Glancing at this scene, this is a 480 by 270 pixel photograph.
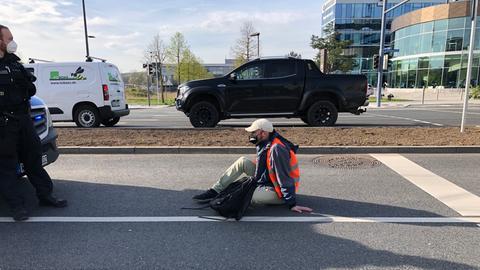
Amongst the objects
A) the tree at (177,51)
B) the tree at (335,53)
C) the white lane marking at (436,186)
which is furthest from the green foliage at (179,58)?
the white lane marking at (436,186)

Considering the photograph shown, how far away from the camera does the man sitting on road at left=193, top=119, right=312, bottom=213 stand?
13.4 feet

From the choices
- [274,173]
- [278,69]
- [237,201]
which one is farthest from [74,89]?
[274,173]

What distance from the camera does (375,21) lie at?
215ft

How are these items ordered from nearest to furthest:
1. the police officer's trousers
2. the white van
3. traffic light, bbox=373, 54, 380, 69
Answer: the police officer's trousers < the white van < traffic light, bbox=373, 54, 380, 69

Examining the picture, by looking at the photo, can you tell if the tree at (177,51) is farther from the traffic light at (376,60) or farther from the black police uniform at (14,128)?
the black police uniform at (14,128)

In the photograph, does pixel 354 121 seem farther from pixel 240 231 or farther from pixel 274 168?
pixel 240 231

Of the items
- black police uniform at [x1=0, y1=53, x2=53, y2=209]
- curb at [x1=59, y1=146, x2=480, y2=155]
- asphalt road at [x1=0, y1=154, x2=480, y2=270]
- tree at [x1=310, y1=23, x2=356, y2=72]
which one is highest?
tree at [x1=310, y1=23, x2=356, y2=72]

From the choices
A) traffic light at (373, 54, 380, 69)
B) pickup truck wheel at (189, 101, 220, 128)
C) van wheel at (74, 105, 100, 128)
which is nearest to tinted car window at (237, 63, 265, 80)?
pickup truck wheel at (189, 101, 220, 128)

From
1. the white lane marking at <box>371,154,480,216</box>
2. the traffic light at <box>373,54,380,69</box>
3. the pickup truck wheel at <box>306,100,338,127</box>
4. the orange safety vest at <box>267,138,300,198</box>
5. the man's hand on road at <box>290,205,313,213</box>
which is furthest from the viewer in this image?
the traffic light at <box>373,54,380,69</box>

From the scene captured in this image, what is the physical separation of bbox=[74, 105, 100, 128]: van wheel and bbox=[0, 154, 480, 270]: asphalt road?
19.7 ft

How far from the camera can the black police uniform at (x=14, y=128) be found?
390cm

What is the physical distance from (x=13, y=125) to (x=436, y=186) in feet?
17.9

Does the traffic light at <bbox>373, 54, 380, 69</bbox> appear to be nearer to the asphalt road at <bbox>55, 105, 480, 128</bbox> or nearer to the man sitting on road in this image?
the asphalt road at <bbox>55, 105, 480, 128</bbox>

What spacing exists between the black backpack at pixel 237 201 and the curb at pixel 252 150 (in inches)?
132
